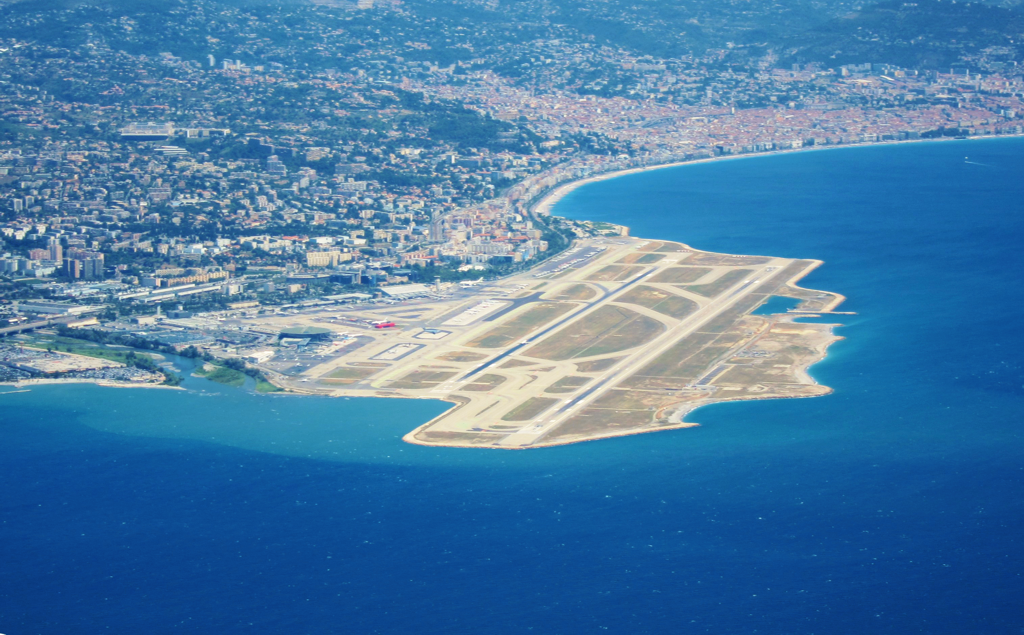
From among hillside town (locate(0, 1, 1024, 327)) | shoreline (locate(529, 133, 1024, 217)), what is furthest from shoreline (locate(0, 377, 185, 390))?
shoreline (locate(529, 133, 1024, 217))

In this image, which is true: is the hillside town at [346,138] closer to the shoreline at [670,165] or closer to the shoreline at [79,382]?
the shoreline at [670,165]

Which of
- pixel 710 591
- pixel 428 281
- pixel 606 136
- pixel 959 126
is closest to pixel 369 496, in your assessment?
pixel 710 591

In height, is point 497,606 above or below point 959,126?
below

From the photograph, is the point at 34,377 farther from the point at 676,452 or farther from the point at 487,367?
the point at 676,452

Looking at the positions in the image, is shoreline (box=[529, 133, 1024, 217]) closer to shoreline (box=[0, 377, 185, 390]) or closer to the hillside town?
the hillside town

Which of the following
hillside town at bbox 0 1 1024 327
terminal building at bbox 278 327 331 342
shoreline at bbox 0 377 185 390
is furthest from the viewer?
hillside town at bbox 0 1 1024 327
